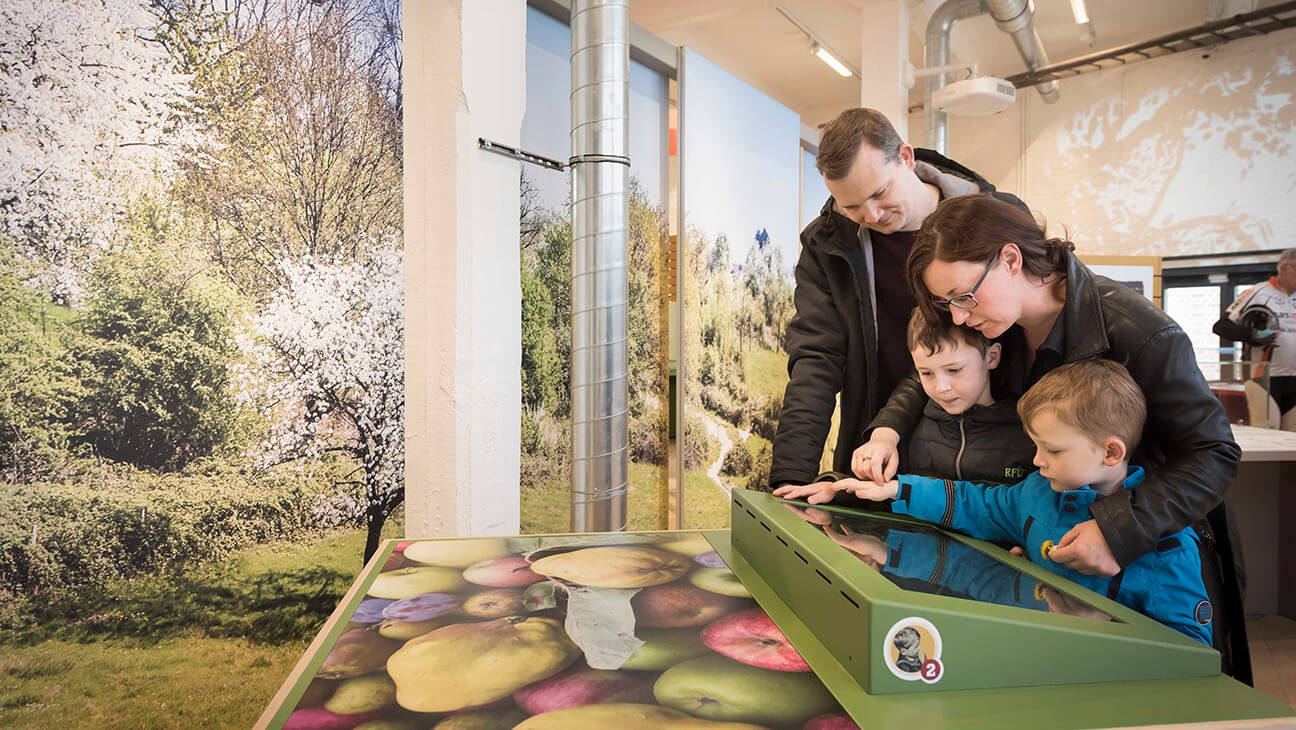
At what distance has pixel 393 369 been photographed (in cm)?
258

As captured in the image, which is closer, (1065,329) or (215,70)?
(1065,329)

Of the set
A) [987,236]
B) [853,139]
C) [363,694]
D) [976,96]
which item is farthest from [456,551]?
[976,96]

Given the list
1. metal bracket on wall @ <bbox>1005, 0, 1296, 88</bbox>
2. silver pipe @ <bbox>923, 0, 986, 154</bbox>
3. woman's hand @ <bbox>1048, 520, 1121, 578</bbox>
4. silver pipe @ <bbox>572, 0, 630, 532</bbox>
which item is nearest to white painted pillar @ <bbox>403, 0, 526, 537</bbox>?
silver pipe @ <bbox>572, 0, 630, 532</bbox>

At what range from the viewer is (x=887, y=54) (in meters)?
5.10

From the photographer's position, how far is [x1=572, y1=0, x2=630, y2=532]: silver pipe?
2.68 meters

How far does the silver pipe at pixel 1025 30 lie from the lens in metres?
5.35

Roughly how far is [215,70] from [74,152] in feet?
1.46

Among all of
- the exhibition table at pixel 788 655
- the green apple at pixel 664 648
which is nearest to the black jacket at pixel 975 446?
the exhibition table at pixel 788 655

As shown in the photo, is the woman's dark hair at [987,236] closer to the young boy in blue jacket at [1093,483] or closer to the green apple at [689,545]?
the young boy in blue jacket at [1093,483]

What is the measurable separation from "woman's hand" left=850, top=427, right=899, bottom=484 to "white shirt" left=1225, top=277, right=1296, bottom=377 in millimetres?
Result: 4670

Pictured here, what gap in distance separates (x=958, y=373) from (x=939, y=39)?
5.17 meters

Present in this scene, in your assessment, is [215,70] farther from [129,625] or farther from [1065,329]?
[1065,329]

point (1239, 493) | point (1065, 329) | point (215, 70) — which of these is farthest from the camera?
point (1239, 493)

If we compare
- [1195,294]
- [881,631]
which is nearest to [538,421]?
[881,631]
